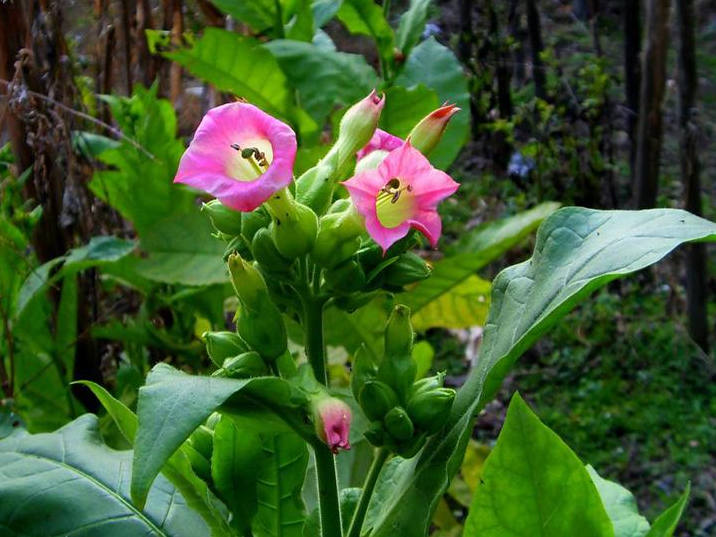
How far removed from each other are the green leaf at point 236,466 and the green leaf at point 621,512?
0.88 feet

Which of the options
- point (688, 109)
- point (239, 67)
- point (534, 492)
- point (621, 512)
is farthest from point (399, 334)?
point (688, 109)

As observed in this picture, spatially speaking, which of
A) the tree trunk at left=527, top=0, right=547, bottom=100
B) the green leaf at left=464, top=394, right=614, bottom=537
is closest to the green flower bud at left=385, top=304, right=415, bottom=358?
the green leaf at left=464, top=394, right=614, bottom=537

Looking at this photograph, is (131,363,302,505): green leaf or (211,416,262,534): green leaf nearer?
(131,363,302,505): green leaf

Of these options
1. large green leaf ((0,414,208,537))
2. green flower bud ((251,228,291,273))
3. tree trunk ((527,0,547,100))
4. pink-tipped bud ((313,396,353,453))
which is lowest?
tree trunk ((527,0,547,100))

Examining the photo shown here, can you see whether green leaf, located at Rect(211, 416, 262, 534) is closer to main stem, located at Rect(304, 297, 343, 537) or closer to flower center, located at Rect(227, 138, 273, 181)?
main stem, located at Rect(304, 297, 343, 537)

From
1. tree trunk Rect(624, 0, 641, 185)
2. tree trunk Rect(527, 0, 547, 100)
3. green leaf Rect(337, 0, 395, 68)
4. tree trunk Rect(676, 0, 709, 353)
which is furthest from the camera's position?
tree trunk Rect(527, 0, 547, 100)

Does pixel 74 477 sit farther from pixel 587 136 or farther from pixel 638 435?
pixel 587 136

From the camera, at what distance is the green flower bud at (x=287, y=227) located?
626 mm

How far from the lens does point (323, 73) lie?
54.2 inches

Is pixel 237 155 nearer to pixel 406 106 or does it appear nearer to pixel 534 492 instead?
pixel 534 492

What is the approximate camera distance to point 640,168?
282 cm

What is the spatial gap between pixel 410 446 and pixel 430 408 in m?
0.03

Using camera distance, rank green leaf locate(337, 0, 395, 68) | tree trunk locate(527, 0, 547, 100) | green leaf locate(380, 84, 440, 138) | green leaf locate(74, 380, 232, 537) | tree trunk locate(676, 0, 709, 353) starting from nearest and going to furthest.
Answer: green leaf locate(74, 380, 232, 537) → green leaf locate(380, 84, 440, 138) → green leaf locate(337, 0, 395, 68) → tree trunk locate(676, 0, 709, 353) → tree trunk locate(527, 0, 547, 100)

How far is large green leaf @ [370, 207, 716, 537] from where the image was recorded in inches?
22.8
